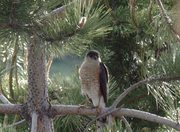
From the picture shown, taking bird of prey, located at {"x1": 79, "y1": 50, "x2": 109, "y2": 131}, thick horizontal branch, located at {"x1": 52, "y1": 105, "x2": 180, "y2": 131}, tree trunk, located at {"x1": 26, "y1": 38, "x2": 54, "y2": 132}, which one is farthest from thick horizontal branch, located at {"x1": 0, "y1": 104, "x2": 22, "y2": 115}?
bird of prey, located at {"x1": 79, "y1": 50, "x2": 109, "y2": 131}

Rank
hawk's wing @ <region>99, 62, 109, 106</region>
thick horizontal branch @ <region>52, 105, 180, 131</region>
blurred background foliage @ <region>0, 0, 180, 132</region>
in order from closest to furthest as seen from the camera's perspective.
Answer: blurred background foliage @ <region>0, 0, 180, 132</region> < thick horizontal branch @ <region>52, 105, 180, 131</region> < hawk's wing @ <region>99, 62, 109, 106</region>

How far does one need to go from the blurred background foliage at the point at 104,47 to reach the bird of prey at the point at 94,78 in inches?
2.2

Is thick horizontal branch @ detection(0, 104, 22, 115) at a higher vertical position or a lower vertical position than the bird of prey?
lower

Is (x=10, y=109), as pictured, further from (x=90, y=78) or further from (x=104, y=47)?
(x=104, y=47)

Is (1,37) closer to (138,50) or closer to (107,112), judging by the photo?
(107,112)

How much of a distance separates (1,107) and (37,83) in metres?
0.21

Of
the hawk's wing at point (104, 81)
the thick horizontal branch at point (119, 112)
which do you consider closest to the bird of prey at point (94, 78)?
the hawk's wing at point (104, 81)

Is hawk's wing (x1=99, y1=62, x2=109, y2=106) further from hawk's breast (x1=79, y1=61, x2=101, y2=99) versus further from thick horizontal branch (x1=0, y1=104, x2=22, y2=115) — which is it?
thick horizontal branch (x1=0, y1=104, x2=22, y2=115)

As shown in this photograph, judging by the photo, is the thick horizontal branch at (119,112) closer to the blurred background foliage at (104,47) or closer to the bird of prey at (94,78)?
the blurred background foliage at (104,47)

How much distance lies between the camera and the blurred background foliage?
0.92m

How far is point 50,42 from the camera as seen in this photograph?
97 centimetres

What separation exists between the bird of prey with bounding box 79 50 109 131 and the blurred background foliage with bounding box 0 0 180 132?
55mm

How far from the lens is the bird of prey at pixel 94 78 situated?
1.71 m

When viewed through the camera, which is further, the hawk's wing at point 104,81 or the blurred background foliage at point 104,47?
the hawk's wing at point 104,81
